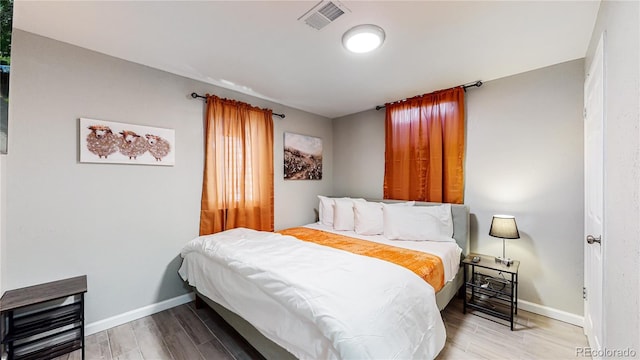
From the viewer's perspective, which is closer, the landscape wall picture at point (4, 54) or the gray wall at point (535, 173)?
the landscape wall picture at point (4, 54)

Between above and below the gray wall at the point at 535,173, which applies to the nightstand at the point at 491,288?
below

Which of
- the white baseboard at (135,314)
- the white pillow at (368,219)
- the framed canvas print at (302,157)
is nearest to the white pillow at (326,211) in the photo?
the white pillow at (368,219)

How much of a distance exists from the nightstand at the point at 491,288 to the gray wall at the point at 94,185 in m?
3.04

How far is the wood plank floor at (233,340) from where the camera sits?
1838mm

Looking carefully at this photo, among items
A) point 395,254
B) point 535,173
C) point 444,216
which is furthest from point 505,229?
point 395,254

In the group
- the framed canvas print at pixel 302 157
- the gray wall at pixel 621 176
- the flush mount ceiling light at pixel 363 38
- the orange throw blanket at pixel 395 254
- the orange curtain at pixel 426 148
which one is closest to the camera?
the gray wall at pixel 621 176

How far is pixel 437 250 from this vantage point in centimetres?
233

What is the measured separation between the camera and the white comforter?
1169 mm

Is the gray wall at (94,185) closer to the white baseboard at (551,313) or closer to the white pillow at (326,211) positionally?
the white pillow at (326,211)

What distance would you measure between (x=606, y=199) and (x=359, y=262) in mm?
1479

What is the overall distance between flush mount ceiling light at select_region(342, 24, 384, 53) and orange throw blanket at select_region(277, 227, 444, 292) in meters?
1.79

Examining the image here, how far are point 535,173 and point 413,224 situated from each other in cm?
130

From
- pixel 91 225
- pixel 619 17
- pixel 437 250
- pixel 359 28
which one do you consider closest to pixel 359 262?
pixel 437 250

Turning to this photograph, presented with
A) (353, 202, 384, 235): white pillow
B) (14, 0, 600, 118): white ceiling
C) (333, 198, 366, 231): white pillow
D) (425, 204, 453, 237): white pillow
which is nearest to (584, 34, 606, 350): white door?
(14, 0, 600, 118): white ceiling
